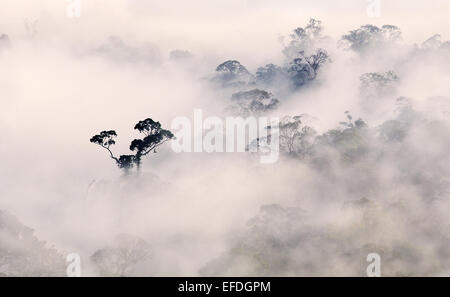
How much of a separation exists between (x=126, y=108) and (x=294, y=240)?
104832 mm

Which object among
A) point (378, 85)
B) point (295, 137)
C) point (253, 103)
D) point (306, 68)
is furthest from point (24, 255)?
point (306, 68)

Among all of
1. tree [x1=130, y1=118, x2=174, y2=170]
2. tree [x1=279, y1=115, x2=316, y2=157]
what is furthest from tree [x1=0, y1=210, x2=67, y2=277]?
tree [x1=279, y1=115, x2=316, y2=157]

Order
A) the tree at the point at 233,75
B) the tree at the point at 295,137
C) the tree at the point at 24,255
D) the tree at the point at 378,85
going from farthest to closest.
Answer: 1. the tree at the point at 233,75
2. the tree at the point at 378,85
3. the tree at the point at 295,137
4. the tree at the point at 24,255

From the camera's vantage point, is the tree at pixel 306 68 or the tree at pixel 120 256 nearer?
the tree at pixel 120 256

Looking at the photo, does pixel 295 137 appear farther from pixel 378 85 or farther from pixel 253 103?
pixel 378 85

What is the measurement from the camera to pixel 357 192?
72.7 meters

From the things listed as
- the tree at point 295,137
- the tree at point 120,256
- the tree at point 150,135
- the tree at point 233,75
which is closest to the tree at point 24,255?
the tree at point 120,256

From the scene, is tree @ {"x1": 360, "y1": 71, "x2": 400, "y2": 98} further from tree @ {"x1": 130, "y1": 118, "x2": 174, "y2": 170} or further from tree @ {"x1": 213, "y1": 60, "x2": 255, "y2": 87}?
tree @ {"x1": 130, "y1": 118, "x2": 174, "y2": 170}

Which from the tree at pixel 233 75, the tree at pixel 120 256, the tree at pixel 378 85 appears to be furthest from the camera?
the tree at pixel 233 75

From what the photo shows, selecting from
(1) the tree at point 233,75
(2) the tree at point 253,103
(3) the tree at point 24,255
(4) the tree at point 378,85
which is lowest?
(3) the tree at point 24,255

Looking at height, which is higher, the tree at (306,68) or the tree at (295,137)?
the tree at (306,68)

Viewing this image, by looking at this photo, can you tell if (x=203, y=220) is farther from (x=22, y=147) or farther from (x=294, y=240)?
(x=22, y=147)

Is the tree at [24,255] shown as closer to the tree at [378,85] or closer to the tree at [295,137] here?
the tree at [295,137]
